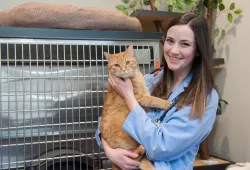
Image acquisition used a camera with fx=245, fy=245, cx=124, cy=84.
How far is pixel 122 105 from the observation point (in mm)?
1073

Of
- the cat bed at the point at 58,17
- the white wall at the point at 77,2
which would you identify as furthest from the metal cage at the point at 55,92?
the white wall at the point at 77,2

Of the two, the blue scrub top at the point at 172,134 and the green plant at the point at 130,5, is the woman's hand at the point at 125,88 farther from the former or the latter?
the green plant at the point at 130,5

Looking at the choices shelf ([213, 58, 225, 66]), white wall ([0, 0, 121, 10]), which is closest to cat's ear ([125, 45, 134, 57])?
shelf ([213, 58, 225, 66])

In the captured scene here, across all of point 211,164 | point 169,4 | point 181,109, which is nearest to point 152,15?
point 169,4

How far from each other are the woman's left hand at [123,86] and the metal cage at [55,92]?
179 mm

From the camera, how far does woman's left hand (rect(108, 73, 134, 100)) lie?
997mm

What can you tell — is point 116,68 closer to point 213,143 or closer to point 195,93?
point 195,93

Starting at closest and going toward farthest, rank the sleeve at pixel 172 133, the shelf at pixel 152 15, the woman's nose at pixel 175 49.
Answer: the sleeve at pixel 172 133 → the woman's nose at pixel 175 49 → the shelf at pixel 152 15

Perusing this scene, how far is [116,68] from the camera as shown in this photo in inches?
43.1

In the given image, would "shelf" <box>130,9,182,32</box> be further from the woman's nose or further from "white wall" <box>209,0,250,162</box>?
the woman's nose

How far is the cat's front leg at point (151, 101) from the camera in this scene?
3.22 ft

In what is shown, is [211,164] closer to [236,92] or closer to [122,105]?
[236,92]

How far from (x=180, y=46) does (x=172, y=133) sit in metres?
0.34

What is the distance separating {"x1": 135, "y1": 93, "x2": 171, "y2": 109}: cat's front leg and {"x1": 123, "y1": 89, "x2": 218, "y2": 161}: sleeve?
92mm
